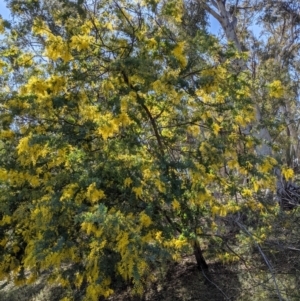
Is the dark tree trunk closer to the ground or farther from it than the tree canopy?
closer to the ground

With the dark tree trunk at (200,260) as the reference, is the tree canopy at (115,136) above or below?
above

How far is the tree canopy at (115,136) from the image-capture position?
432cm

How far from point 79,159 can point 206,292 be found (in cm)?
266

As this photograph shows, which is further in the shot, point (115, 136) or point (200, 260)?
point (200, 260)

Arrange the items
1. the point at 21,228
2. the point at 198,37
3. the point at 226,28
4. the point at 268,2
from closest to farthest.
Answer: the point at 198,37, the point at 21,228, the point at 226,28, the point at 268,2

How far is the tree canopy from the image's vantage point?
4.32m

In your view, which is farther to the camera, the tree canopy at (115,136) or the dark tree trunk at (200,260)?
the dark tree trunk at (200,260)

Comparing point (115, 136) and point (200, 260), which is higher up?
point (115, 136)

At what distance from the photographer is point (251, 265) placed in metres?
5.74

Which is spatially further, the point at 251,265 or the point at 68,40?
the point at 251,265

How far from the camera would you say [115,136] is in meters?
4.83

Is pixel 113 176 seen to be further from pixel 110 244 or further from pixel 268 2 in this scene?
pixel 268 2

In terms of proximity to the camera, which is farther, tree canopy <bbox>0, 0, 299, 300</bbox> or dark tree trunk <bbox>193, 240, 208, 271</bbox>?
dark tree trunk <bbox>193, 240, 208, 271</bbox>

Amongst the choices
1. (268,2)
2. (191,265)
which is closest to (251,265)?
(191,265)
